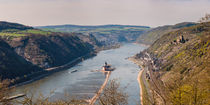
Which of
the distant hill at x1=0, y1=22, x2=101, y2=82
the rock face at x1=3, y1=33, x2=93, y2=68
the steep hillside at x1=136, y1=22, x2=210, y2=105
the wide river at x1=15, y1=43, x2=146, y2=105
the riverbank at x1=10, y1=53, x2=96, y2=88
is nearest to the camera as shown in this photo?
the steep hillside at x1=136, y1=22, x2=210, y2=105

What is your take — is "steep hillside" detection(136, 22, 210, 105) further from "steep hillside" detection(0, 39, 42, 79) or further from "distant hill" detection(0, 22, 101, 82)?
"distant hill" detection(0, 22, 101, 82)

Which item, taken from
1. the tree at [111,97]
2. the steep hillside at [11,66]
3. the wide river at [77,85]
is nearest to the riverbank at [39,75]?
the steep hillside at [11,66]

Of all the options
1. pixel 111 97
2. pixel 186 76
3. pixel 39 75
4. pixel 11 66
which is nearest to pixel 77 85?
pixel 39 75

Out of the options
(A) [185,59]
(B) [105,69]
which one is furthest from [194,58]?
(B) [105,69]

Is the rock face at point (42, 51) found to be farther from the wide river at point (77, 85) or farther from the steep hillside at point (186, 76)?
the steep hillside at point (186, 76)

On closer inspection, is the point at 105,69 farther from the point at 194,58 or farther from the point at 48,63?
the point at 194,58

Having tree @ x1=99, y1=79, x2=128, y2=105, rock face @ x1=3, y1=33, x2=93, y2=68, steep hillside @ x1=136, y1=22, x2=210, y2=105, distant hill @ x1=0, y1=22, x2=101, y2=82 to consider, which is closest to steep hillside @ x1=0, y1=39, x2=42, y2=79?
distant hill @ x1=0, y1=22, x2=101, y2=82

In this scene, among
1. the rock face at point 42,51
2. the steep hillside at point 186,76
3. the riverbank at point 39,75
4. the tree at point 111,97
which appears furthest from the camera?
the rock face at point 42,51

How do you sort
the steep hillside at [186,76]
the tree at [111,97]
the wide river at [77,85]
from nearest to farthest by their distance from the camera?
the steep hillside at [186,76] < the tree at [111,97] < the wide river at [77,85]
